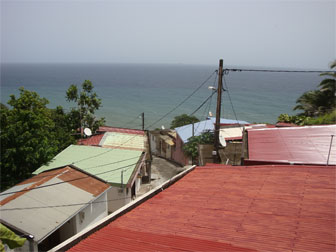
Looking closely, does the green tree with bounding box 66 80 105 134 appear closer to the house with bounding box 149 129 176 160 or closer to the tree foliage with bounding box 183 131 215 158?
the house with bounding box 149 129 176 160

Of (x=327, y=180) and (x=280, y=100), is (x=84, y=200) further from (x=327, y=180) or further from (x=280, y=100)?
(x=280, y=100)

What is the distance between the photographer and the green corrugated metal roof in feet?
51.5

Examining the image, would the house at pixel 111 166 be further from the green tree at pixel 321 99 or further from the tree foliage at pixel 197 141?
the green tree at pixel 321 99

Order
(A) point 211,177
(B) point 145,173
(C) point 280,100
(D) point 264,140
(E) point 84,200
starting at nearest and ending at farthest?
1. (A) point 211,177
2. (E) point 84,200
3. (D) point 264,140
4. (B) point 145,173
5. (C) point 280,100

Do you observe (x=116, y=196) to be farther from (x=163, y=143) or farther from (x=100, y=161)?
(x=163, y=143)

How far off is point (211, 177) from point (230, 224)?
12.6 feet

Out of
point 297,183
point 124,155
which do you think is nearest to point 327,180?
point 297,183

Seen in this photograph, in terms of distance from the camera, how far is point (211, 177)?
28.8ft

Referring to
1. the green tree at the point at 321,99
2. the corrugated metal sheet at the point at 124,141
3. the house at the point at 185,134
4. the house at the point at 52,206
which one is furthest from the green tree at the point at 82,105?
the green tree at the point at 321,99

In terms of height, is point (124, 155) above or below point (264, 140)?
below

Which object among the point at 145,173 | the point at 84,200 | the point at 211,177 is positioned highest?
the point at 211,177

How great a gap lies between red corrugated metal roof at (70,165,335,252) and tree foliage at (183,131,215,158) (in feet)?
34.0

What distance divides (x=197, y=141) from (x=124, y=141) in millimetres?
7319

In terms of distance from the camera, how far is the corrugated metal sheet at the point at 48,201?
9.18 metres
